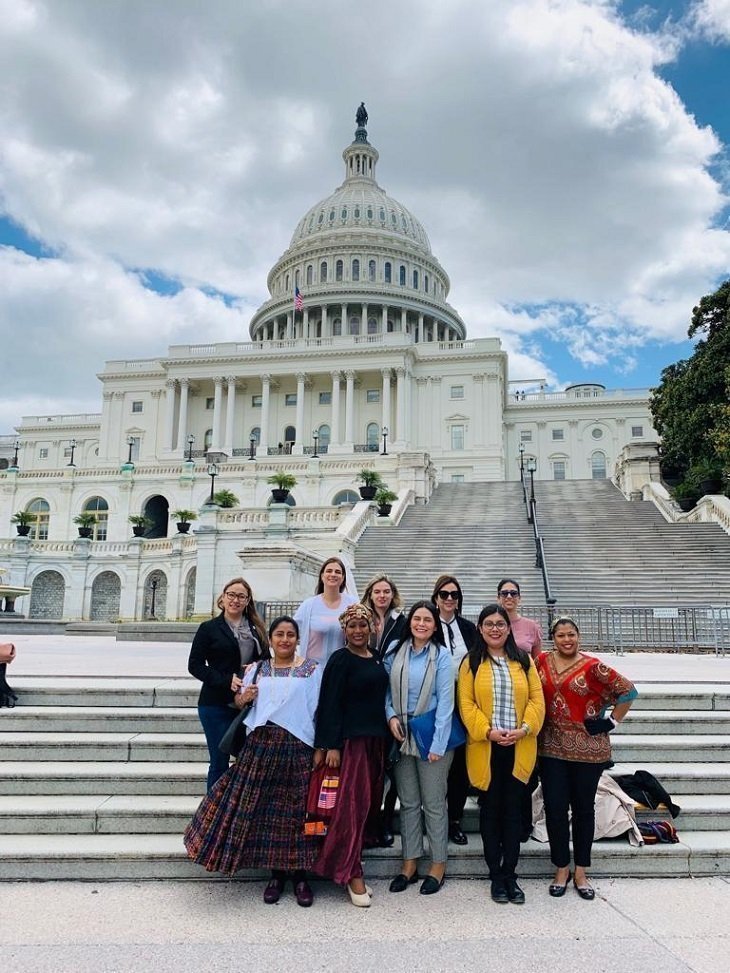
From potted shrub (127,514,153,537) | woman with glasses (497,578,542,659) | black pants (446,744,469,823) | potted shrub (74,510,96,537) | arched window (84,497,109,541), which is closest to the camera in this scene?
black pants (446,744,469,823)

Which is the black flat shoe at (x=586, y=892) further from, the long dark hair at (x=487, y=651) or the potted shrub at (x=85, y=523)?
the potted shrub at (x=85, y=523)

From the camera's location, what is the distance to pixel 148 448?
72938mm

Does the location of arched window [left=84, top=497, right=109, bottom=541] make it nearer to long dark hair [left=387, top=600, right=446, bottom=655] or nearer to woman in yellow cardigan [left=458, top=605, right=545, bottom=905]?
long dark hair [left=387, top=600, right=446, bottom=655]

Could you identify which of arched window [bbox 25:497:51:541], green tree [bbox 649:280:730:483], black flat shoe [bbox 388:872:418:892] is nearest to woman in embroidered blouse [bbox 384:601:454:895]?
black flat shoe [bbox 388:872:418:892]

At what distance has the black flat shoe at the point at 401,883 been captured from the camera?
201 inches

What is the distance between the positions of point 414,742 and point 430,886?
3.24ft

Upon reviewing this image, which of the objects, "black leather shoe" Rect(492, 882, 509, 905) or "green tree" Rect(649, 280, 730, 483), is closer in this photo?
"black leather shoe" Rect(492, 882, 509, 905)

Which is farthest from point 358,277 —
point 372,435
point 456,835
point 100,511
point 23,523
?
point 456,835

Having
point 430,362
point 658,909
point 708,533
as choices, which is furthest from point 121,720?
point 430,362

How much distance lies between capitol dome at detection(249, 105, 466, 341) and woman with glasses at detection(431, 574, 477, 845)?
76533mm

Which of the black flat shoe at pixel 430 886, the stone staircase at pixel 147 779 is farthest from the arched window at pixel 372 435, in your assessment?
the black flat shoe at pixel 430 886

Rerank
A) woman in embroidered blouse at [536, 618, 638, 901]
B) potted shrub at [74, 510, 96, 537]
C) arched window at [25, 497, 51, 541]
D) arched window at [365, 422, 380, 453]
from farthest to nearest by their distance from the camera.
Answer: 1. arched window at [365, 422, 380, 453]
2. arched window at [25, 497, 51, 541]
3. potted shrub at [74, 510, 96, 537]
4. woman in embroidered blouse at [536, 618, 638, 901]

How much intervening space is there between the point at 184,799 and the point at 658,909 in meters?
3.71

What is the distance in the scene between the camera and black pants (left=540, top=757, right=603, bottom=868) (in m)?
5.11
